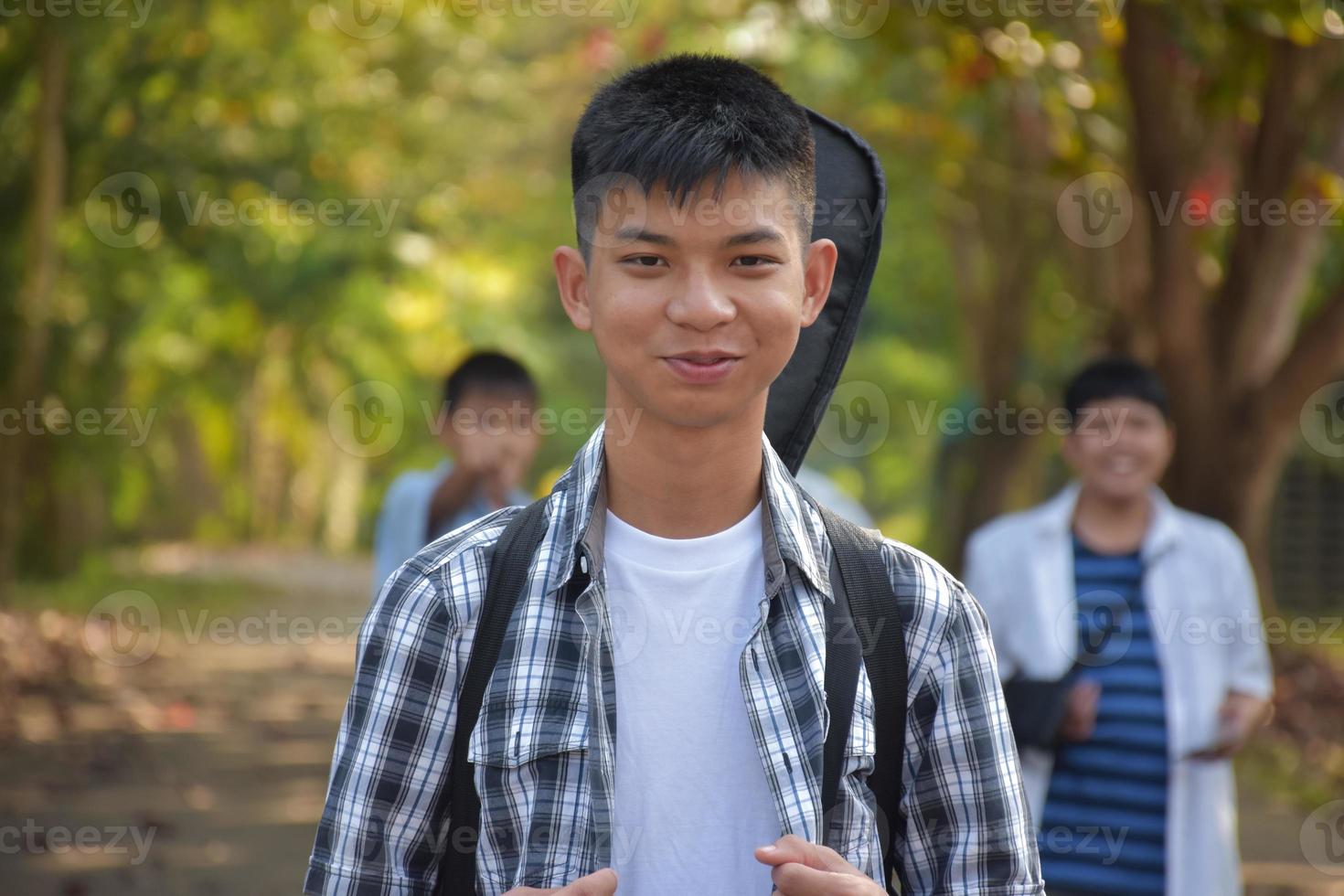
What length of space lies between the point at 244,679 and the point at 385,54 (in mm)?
6522

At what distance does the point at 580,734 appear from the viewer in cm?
192

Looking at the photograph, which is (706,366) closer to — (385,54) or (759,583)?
(759,583)

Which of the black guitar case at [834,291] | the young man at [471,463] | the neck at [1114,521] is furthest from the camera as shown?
the young man at [471,463]

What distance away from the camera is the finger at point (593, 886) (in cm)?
180

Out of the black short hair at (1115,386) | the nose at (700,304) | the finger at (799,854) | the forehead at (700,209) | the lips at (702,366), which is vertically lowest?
the finger at (799,854)

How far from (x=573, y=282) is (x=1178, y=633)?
2.71 m

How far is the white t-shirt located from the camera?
78.0 inches

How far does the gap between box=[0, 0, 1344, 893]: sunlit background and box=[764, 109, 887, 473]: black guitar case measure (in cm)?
341

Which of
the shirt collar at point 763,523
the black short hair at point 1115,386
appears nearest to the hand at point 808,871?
the shirt collar at point 763,523

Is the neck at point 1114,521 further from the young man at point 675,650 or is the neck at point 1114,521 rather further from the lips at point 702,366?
the lips at point 702,366

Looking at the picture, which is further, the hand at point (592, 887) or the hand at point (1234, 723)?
the hand at point (1234, 723)

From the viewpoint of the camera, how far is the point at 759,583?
82.3 inches

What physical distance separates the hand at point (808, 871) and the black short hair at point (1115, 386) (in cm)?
295

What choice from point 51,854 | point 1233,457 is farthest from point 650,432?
point 1233,457
